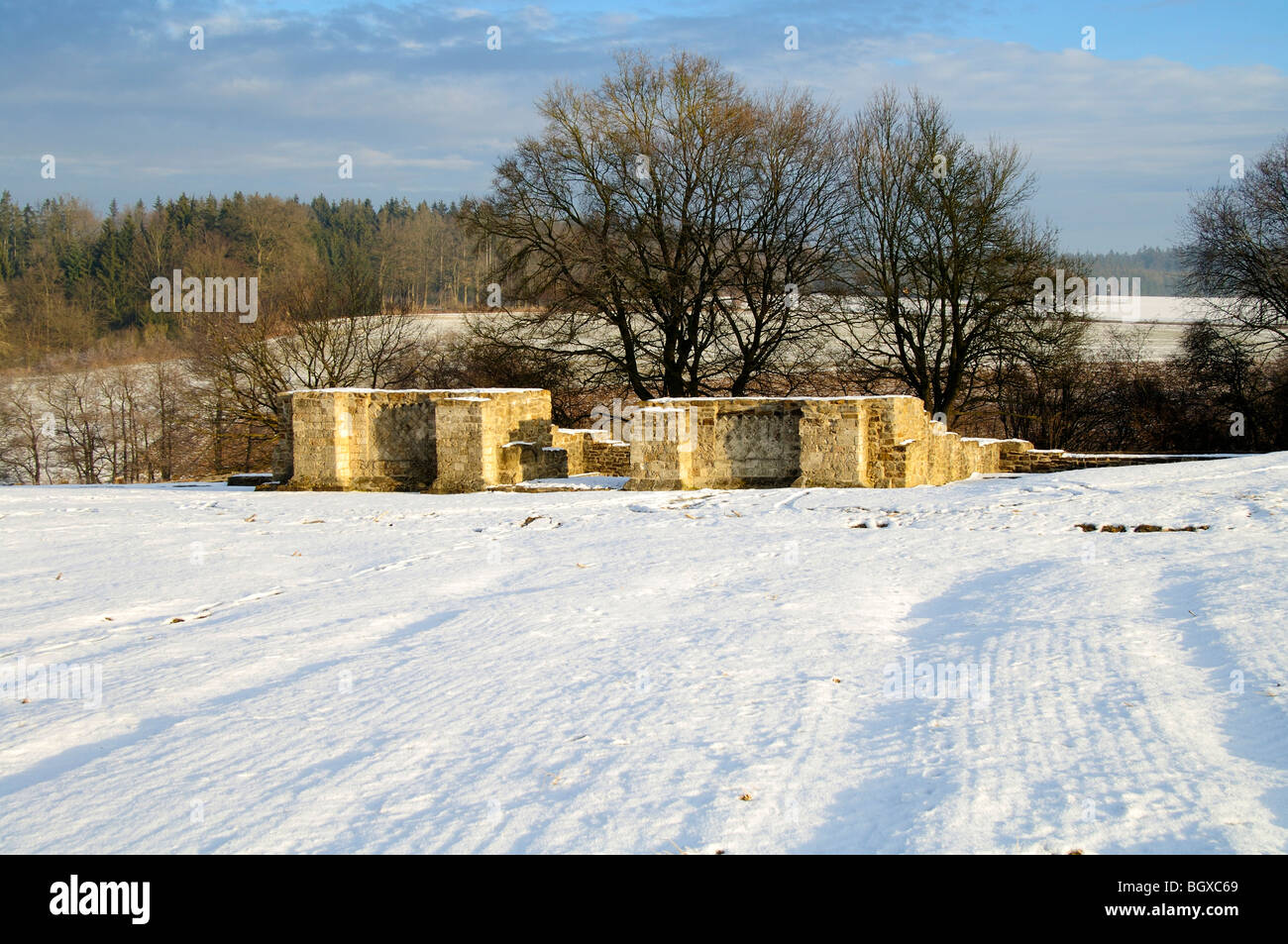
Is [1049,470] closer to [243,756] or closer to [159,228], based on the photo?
[243,756]

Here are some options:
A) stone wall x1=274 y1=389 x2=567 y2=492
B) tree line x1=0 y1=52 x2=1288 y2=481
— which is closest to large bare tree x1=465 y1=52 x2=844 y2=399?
tree line x1=0 y1=52 x2=1288 y2=481

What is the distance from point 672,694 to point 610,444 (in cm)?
1546

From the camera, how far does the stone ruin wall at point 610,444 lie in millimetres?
15906

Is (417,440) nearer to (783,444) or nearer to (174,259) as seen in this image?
(783,444)

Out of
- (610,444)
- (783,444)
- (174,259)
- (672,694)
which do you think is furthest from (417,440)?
(174,259)

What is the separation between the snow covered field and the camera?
3895 millimetres

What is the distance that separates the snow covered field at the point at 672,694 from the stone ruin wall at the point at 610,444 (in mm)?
4837

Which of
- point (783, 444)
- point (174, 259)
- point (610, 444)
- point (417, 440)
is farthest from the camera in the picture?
point (174, 259)

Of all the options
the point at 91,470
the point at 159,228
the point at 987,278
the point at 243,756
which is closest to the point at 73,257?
the point at 159,228

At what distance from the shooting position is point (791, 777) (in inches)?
169

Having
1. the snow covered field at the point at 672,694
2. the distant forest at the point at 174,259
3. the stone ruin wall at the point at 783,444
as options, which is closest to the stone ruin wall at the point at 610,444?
the stone ruin wall at the point at 783,444

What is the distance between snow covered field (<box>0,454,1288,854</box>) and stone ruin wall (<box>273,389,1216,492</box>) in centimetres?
484

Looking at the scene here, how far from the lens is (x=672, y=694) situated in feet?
18.0

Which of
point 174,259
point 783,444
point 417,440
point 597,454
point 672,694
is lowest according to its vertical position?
point 672,694
